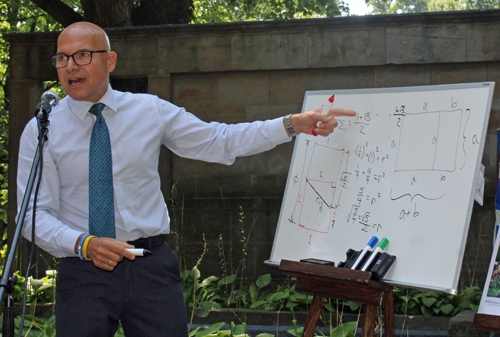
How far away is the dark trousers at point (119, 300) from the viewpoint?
2.06 meters

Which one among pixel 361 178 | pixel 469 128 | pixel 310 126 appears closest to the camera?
pixel 310 126

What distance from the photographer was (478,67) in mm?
6086

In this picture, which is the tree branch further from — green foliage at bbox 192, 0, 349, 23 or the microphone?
the microphone

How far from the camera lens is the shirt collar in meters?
2.28

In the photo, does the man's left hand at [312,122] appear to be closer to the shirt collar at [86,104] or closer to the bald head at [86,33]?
the shirt collar at [86,104]

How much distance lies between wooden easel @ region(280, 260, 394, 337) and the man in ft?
2.68

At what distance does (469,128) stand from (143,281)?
1917 mm

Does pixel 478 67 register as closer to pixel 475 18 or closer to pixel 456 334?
pixel 475 18

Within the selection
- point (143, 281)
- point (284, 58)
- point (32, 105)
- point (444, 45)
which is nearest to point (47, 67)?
point (32, 105)

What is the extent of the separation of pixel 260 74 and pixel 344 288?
4.17 metres

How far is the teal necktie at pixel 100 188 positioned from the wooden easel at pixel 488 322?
1793 millimetres

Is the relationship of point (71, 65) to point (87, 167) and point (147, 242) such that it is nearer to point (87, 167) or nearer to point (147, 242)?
point (87, 167)

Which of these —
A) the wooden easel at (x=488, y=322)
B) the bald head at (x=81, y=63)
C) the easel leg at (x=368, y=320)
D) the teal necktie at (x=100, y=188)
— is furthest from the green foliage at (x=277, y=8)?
the wooden easel at (x=488, y=322)

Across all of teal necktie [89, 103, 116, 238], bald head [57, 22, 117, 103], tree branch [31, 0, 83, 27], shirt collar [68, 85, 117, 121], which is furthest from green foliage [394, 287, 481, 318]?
tree branch [31, 0, 83, 27]
